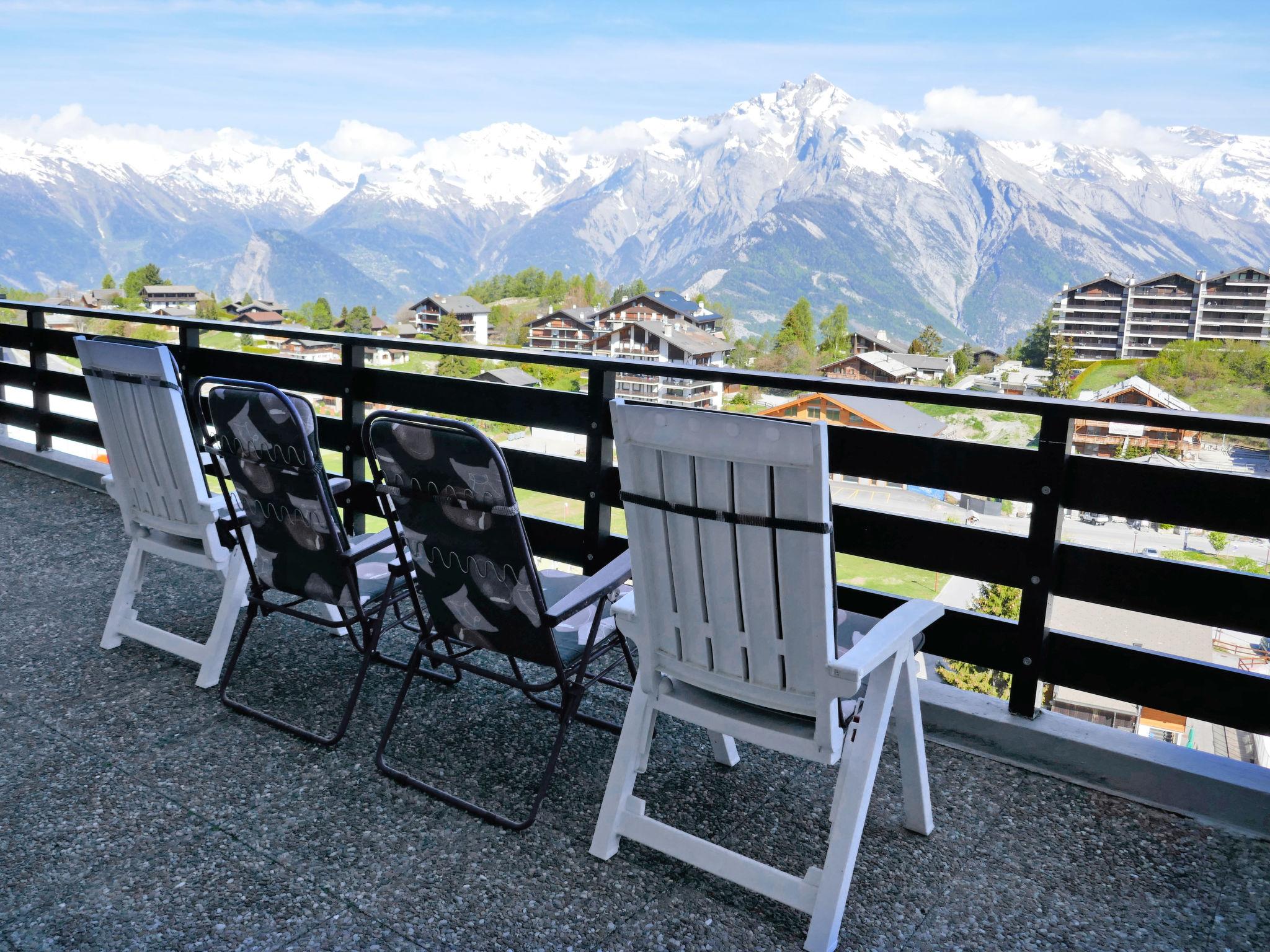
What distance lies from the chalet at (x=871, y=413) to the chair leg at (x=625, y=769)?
880 mm

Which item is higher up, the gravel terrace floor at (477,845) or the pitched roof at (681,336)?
the gravel terrace floor at (477,845)

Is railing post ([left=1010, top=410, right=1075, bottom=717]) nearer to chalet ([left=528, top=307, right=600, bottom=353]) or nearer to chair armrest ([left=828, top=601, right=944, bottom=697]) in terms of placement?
chair armrest ([left=828, top=601, right=944, bottom=697])

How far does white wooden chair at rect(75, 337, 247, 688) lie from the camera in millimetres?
3027

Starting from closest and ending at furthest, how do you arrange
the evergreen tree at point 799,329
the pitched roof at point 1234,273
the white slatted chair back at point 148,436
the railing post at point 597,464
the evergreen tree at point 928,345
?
the white slatted chair back at point 148,436 → the railing post at point 597,464 → the pitched roof at point 1234,273 → the evergreen tree at point 928,345 → the evergreen tree at point 799,329

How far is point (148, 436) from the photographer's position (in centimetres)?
310

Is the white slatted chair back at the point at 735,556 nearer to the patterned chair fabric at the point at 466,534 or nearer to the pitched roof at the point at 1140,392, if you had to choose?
the patterned chair fabric at the point at 466,534

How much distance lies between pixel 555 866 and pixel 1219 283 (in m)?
85.8

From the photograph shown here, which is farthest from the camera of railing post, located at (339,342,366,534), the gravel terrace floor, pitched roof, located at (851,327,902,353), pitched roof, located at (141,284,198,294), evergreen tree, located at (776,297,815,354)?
evergreen tree, located at (776,297,815,354)

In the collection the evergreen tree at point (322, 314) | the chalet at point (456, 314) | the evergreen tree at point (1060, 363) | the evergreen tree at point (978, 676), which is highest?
the evergreen tree at point (978, 676)

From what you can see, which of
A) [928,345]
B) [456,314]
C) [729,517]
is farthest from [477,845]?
[928,345]

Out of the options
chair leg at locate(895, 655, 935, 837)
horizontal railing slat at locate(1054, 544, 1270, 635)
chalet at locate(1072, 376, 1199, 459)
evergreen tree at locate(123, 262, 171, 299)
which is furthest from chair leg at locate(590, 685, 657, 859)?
evergreen tree at locate(123, 262, 171, 299)

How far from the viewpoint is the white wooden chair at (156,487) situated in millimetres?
3027

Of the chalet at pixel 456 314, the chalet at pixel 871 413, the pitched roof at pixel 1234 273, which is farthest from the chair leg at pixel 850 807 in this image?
the pitched roof at pixel 1234 273

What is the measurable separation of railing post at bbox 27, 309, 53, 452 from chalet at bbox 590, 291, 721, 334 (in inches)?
2387
